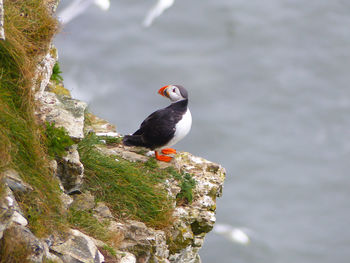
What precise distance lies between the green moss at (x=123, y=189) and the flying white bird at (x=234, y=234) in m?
19.6

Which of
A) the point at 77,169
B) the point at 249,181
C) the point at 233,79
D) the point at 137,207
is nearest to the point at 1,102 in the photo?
the point at 77,169

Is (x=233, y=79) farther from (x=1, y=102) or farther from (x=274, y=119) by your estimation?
(x=1, y=102)

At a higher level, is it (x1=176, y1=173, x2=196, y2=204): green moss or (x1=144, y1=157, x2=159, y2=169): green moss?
(x1=144, y1=157, x2=159, y2=169): green moss

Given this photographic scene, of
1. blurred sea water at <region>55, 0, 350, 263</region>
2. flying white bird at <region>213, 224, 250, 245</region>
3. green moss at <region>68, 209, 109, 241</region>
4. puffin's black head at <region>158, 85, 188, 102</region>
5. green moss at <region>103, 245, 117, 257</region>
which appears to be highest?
blurred sea water at <region>55, 0, 350, 263</region>

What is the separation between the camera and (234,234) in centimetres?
2736


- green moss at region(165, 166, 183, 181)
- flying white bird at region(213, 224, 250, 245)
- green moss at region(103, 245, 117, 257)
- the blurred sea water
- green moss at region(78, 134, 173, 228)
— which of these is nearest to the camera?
green moss at region(103, 245, 117, 257)

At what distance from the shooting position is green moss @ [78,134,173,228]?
25.3ft

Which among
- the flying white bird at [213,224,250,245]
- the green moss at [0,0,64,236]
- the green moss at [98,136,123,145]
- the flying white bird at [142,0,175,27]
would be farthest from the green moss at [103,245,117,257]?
the flying white bird at [142,0,175,27]

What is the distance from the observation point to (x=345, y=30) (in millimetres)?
40969

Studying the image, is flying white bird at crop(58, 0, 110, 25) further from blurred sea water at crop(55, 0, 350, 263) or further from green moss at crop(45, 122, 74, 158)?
green moss at crop(45, 122, 74, 158)

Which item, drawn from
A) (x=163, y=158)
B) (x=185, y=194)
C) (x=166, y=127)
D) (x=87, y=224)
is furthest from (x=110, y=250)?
(x=163, y=158)

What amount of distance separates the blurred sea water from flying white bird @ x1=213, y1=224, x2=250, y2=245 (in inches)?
11.0

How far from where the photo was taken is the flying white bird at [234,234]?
27172 mm

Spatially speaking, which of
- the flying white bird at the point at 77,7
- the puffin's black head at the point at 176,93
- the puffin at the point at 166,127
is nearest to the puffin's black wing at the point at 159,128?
the puffin at the point at 166,127
